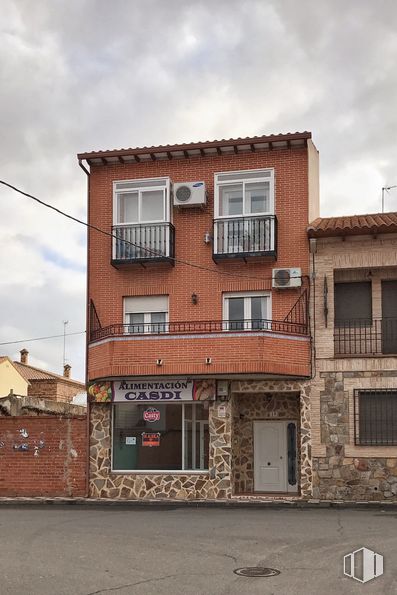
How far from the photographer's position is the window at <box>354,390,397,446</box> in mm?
21672

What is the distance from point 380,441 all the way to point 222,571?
1185 centimetres

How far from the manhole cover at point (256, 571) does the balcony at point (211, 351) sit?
10593mm

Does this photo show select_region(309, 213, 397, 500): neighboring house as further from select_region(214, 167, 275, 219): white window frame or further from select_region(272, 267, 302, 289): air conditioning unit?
select_region(214, 167, 275, 219): white window frame

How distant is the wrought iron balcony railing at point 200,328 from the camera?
877 inches

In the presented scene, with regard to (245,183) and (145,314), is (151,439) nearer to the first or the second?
(145,314)

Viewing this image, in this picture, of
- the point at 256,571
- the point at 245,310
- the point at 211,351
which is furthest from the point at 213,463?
the point at 256,571

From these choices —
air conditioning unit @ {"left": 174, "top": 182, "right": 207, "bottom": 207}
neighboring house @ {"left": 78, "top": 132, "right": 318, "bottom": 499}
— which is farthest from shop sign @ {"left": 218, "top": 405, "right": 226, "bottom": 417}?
air conditioning unit @ {"left": 174, "top": 182, "right": 207, "bottom": 207}

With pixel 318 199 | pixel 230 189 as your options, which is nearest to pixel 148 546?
pixel 230 189

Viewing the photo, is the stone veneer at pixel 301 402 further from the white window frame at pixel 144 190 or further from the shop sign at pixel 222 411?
the white window frame at pixel 144 190

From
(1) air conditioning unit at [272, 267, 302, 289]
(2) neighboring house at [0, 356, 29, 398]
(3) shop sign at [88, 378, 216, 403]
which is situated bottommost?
(3) shop sign at [88, 378, 216, 403]

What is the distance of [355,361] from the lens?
867 inches

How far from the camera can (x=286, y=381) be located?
22391 mm

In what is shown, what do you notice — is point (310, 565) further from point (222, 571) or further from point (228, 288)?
point (228, 288)

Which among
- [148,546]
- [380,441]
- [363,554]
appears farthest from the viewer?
[380,441]
